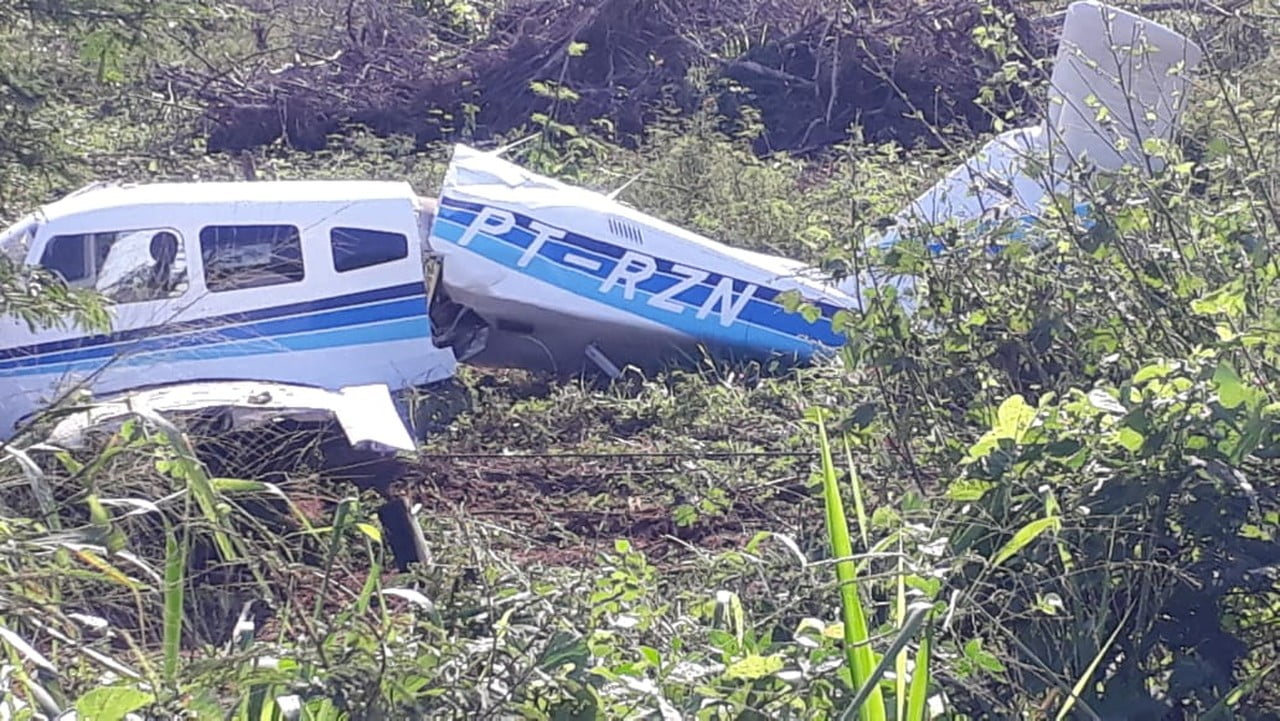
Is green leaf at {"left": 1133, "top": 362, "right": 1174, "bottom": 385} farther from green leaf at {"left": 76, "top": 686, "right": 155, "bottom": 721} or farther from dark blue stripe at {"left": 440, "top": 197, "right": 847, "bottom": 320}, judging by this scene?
dark blue stripe at {"left": 440, "top": 197, "right": 847, "bottom": 320}

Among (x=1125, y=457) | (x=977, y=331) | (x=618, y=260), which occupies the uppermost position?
(x=1125, y=457)

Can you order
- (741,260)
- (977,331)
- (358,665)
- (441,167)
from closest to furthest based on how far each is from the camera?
(358,665) < (977,331) < (741,260) < (441,167)

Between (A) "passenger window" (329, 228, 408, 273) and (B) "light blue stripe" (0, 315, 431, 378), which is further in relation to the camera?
(A) "passenger window" (329, 228, 408, 273)

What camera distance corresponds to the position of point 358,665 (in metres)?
2.34

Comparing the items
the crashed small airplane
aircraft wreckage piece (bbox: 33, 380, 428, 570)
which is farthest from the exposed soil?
the crashed small airplane

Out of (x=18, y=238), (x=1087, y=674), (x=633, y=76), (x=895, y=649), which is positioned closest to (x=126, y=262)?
(x=18, y=238)

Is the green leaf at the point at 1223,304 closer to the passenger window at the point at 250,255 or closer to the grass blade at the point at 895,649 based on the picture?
the grass blade at the point at 895,649

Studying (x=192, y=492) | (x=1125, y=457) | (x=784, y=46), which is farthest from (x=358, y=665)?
(x=784, y=46)

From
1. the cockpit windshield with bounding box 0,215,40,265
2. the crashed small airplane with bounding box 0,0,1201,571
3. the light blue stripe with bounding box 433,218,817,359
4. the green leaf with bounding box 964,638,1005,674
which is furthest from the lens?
the light blue stripe with bounding box 433,218,817,359

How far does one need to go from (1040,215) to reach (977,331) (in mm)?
438

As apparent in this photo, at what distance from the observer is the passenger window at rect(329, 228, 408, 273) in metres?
8.81

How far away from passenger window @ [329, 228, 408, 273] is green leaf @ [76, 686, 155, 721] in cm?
667

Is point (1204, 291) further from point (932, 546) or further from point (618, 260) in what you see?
point (618, 260)

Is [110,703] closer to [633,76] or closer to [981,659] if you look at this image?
[981,659]
